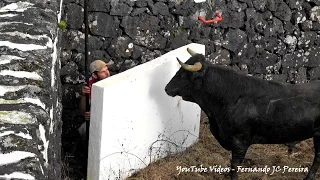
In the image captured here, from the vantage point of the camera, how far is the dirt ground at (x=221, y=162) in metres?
6.26

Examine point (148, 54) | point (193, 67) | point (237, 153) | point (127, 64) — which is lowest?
point (237, 153)

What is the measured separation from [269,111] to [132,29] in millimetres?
2285

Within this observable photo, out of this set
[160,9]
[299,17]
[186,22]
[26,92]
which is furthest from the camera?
[299,17]

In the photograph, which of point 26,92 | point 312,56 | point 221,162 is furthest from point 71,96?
point 26,92

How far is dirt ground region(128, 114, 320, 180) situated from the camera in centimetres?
626

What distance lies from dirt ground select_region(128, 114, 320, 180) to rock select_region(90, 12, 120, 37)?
1.56m

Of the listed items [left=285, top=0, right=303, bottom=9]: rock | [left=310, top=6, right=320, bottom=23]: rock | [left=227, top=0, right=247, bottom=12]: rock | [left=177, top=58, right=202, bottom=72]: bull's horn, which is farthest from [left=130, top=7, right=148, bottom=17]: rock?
[left=310, top=6, right=320, bottom=23]: rock

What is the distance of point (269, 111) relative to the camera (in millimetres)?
5703

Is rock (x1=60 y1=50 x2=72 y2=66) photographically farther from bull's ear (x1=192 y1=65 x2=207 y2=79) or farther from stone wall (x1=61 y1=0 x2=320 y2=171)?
bull's ear (x1=192 y1=65 x2=207 y2=79)

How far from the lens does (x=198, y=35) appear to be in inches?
307

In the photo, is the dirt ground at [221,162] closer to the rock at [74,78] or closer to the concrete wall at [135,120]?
the concrete wall at [135,120]

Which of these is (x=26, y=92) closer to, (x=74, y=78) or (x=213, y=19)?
(x=74, y=78)

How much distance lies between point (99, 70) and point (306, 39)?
3.52m

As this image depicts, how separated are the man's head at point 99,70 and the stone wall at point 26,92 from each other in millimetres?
1410
